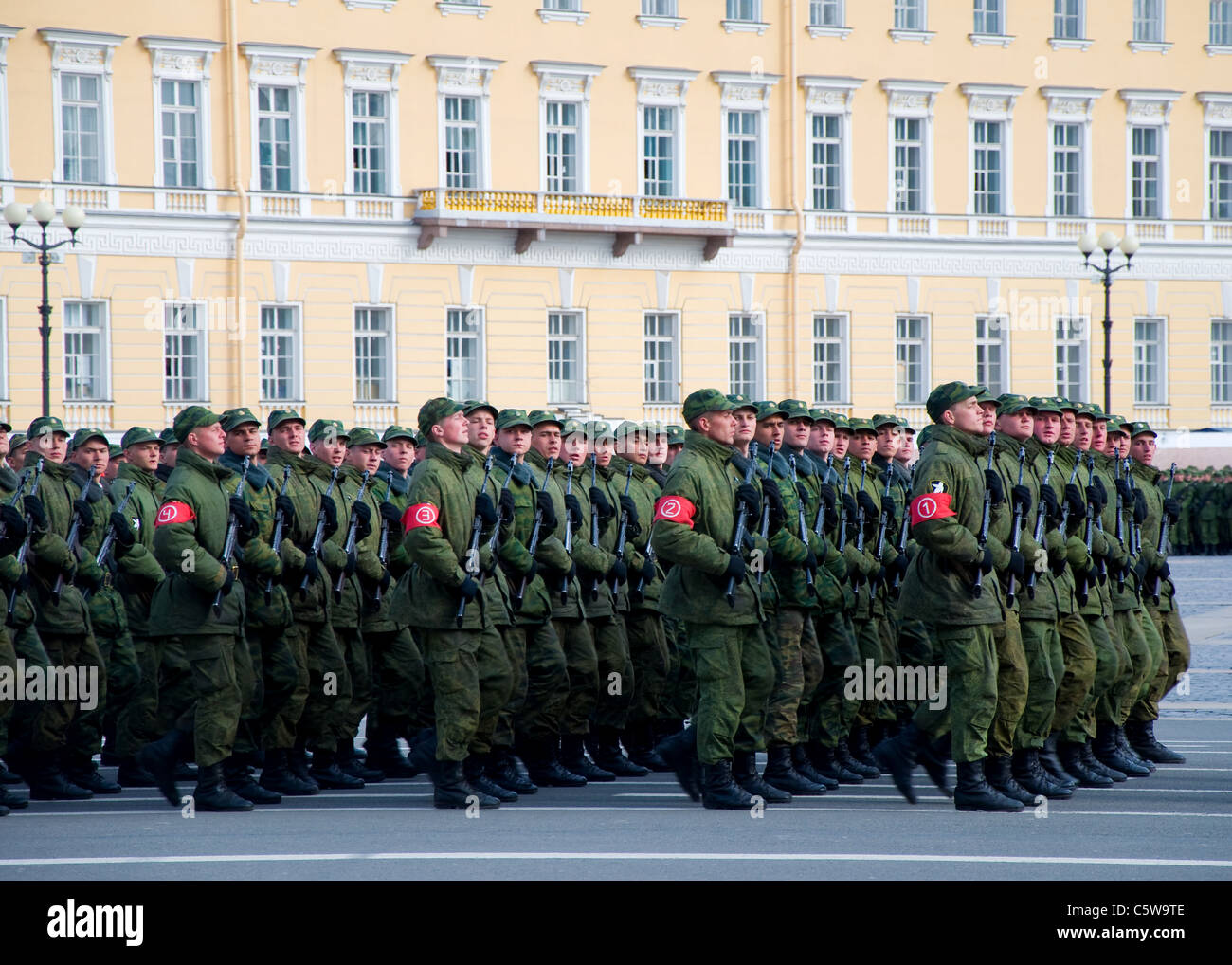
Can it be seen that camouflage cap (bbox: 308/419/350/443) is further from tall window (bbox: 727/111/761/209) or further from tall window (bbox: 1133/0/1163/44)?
tall window (bbox: 1133/0/1163/44)

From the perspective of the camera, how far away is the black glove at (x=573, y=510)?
39.5 feet

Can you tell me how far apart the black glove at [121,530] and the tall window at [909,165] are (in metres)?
28.8

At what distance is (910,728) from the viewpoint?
34.7 ft

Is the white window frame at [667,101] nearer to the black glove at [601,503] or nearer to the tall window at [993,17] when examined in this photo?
the tall window at [993,17]

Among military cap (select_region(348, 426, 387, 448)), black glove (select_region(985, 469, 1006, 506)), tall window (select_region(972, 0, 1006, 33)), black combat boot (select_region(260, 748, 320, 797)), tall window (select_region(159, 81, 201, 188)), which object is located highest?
tall window (select_region(972, 0, 1006, 33))

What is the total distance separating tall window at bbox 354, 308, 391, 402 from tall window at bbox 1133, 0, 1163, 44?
54.7 ft

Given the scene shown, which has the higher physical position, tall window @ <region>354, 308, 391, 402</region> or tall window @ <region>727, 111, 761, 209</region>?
tall window @ <region>727, 111, 761, 209</region>

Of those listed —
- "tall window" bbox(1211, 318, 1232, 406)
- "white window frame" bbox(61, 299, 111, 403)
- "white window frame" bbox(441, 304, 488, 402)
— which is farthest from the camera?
"tall window" bbox(1211, 318, 1232, 406)

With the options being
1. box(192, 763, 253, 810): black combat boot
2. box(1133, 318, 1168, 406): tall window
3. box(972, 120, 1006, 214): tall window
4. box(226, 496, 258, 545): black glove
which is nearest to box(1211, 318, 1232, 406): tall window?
box(1133, 318, 1168, 406): tall window

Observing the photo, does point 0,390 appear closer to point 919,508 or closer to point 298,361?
point 298,361

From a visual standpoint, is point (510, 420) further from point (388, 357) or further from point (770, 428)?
point (388, 357)

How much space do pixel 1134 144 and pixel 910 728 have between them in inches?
1275

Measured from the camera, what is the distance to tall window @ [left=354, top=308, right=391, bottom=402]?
3509 centimetres

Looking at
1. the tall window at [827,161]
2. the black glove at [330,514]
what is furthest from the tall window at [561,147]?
the black glove at [330,514]
